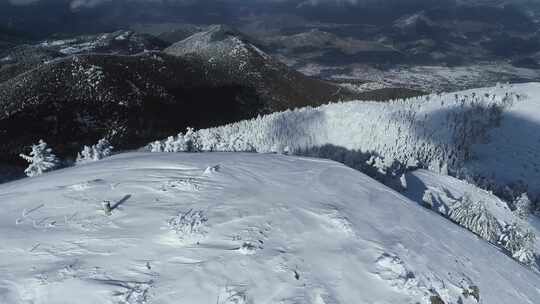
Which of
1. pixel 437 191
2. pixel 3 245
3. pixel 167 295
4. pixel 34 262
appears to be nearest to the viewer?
pixel 167 295

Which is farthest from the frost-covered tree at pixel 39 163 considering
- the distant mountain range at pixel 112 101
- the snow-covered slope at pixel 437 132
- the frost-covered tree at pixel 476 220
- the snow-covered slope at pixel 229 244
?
the distant mountain range at pixel 112 101

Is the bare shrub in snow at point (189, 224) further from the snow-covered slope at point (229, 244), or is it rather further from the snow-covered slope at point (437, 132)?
the snow-covered slope at point (437, 132)

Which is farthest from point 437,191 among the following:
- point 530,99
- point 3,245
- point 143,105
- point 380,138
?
point 143,105

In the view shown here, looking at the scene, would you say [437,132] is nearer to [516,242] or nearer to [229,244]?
[516,242]

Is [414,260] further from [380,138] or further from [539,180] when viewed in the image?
[380,138]

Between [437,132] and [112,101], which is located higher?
[112,101]

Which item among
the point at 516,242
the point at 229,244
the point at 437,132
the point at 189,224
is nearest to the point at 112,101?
the point at 437,132
